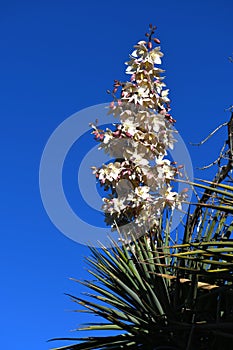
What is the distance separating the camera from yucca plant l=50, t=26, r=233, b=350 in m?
2.29

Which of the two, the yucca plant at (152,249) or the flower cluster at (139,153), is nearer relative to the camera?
the yucca plant at (152,249)

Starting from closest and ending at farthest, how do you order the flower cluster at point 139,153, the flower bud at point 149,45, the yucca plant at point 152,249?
the yucca plant at point 152,249 < the flower cluster at point 139,153 < the flower bud at point 149,45

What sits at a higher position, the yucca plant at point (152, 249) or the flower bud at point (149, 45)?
the flower bud at point (149, 45)

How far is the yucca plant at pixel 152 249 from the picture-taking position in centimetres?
229

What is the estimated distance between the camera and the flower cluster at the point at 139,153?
10.7 ft

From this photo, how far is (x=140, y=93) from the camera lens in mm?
3498

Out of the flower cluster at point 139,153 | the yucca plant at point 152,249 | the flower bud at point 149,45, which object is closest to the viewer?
the yucca plant at point 152,249

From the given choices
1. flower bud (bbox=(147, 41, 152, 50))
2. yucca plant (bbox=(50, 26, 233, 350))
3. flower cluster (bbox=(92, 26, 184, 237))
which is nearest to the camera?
yucca plant (bbox=(50, 26, 233, 350))

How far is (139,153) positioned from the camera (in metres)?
3.36

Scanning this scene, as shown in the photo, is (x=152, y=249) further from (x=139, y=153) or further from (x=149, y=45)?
(x=149, y=45)

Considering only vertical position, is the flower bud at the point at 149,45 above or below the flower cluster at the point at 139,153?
above

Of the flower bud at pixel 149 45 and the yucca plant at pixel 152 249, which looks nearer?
the yucca plant at pixel 152 249

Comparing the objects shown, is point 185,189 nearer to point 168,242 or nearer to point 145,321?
point 168,242

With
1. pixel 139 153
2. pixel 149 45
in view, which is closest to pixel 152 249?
pixel 139 153
